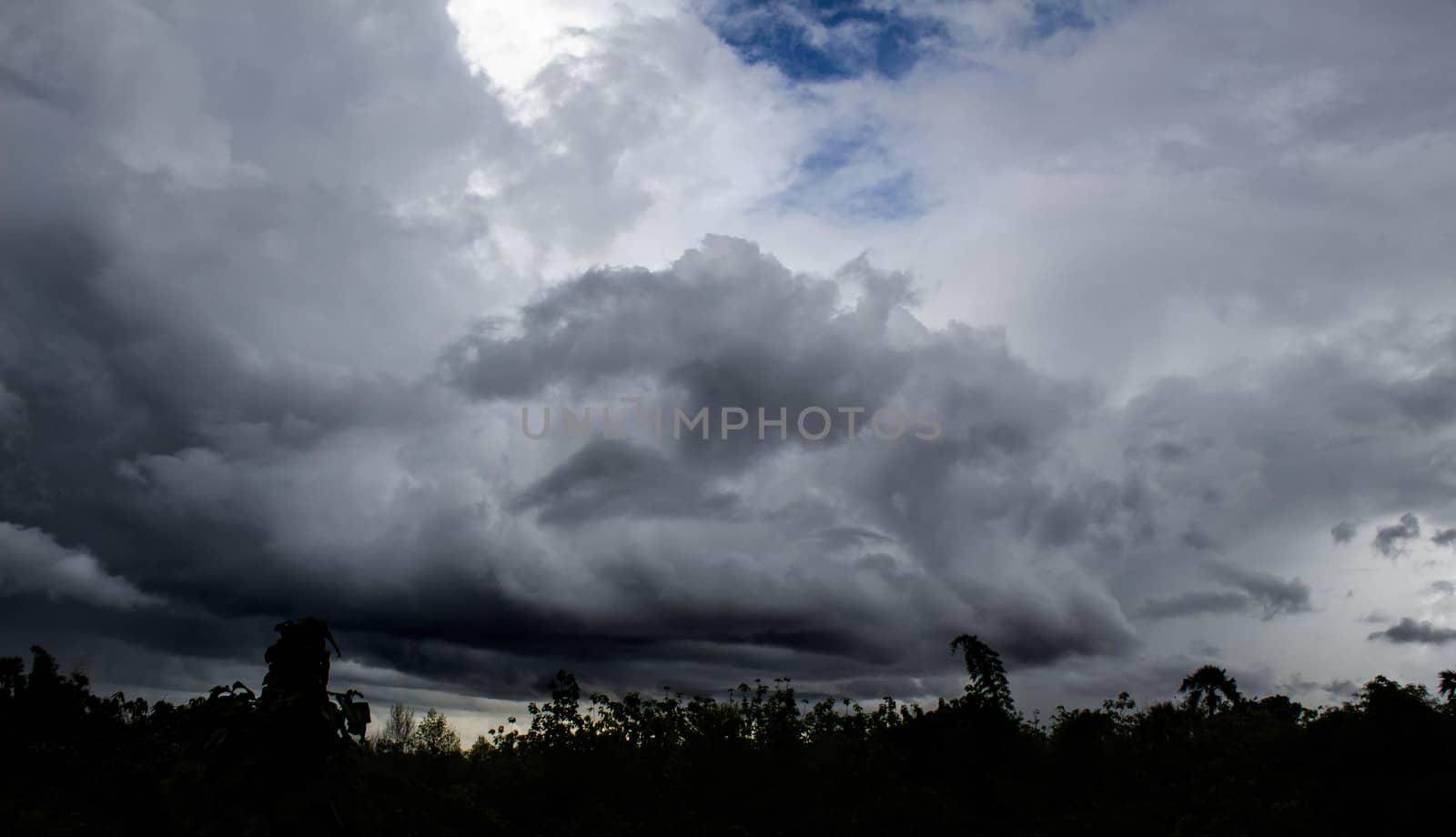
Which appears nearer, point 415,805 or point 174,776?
point 174,776

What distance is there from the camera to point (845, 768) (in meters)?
35.0

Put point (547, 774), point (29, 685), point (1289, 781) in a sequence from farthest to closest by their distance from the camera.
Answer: point (547, 774)
point (29, 685)
point (1289, 781)

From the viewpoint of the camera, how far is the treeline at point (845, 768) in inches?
900

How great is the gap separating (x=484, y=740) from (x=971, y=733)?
1996 cm

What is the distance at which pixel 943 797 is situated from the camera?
31484mm

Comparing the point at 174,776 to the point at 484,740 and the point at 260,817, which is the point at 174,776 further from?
the point at 484,740

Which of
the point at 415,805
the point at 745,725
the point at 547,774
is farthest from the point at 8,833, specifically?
the point at 745,725

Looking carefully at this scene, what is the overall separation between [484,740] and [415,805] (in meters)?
12.9

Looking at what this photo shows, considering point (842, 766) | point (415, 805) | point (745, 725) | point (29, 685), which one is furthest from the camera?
point (745, 725)

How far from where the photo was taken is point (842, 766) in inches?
1382

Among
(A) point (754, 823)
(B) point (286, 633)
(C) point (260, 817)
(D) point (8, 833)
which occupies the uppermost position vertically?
(B) point (286, 633)

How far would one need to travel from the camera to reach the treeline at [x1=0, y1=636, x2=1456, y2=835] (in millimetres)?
22859

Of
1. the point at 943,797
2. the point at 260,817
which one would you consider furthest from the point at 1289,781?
the point at 260,817

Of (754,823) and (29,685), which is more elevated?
(29,685)
